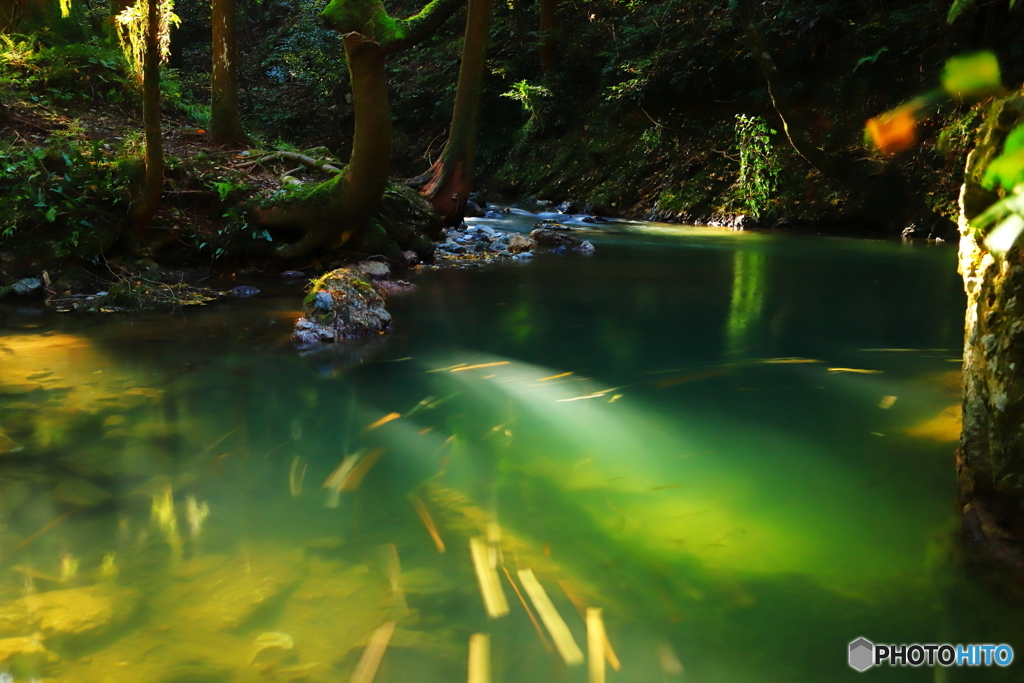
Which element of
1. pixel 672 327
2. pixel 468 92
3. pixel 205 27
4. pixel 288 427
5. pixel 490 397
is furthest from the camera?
pixel 205 27

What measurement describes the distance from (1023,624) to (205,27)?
32222 millimetres

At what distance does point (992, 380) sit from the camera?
2807 mm

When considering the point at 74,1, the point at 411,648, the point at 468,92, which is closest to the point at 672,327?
the point at 411,648

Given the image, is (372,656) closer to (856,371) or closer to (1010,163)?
(1010,163)

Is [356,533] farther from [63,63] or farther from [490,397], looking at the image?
[63,63]

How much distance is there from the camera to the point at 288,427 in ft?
14.5

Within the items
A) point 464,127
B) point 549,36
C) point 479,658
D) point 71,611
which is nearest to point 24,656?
point 71,611

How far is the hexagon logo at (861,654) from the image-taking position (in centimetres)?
238

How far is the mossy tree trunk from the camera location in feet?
27.2

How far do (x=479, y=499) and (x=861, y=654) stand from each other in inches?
68.1

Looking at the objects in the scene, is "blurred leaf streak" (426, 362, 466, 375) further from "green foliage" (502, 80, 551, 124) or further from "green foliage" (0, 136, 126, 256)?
"green foliage" (502, 80, 551, 124)

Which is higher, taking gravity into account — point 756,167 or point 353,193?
point 756,167

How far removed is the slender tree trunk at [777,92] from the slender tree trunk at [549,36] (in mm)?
7965

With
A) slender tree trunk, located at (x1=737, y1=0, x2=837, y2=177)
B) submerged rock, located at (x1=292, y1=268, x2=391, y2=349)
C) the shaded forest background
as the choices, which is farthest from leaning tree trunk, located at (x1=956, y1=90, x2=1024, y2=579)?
slender tree trunk, located at (x1=737, y1=0, x2=837, y2=177)
